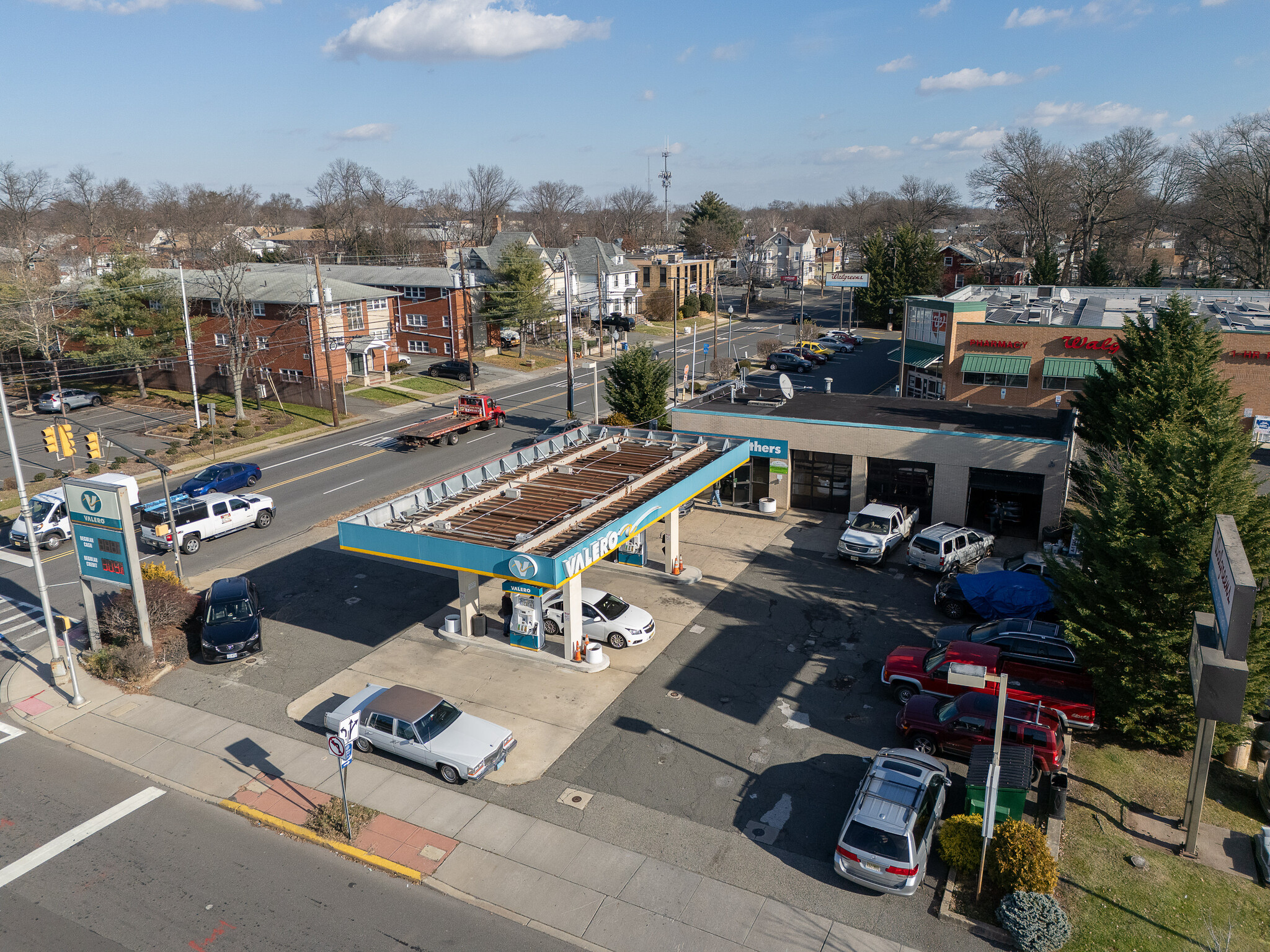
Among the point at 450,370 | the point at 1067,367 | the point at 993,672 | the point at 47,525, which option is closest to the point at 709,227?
the point at 450,370

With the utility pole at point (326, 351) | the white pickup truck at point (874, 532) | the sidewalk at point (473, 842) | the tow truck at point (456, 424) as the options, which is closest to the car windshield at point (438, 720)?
the sidewalk at point (473, 842)

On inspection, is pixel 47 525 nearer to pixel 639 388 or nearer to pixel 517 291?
pixel 639 388

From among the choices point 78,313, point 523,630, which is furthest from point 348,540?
point 78,313

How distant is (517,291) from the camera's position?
6800 centimetres

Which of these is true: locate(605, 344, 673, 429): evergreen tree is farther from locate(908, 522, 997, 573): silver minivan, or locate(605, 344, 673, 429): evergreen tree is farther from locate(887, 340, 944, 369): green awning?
locate(887, 340, 944, 369): green awning

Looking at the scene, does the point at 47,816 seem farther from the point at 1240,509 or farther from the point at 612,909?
the point at 1240,509

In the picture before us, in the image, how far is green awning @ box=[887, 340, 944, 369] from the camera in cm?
4616

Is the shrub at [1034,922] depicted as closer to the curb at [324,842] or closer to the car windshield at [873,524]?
the curb at [324,842]

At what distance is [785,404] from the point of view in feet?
123

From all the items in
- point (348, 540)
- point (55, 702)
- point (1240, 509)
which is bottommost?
point (55, 702)

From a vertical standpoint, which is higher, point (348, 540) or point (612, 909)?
point (348, 540)

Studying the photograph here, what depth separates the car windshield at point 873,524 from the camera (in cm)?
2934

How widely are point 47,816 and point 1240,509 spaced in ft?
82.1

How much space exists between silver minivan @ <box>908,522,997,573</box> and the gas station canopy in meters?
6.62
